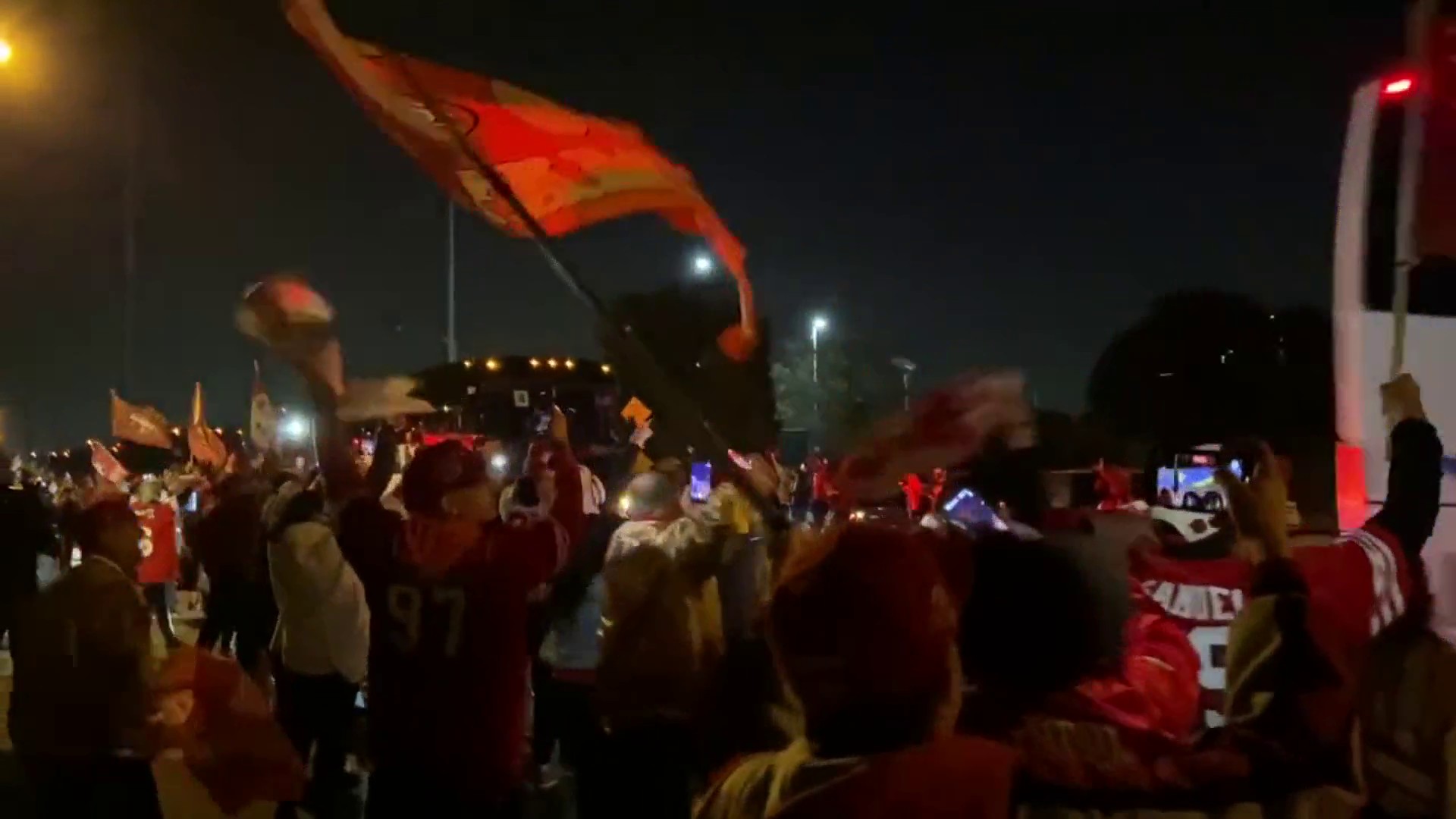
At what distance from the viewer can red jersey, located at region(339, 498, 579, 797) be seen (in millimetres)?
4715

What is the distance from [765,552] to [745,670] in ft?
4.25

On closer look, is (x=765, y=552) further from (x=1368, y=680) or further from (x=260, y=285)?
(x=1368, y=680)

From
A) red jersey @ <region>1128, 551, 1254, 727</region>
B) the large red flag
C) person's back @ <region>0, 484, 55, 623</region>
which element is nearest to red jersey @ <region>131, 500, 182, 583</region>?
person's back @ <region>0, 484, 55, 623</region>

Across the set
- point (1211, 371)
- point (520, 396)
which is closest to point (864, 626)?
point (520, 396)

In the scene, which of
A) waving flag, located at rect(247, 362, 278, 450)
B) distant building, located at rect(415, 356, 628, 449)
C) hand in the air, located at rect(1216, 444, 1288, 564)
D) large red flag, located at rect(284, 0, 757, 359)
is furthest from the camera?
distant building, located at rect(415, 356, 628, 449)

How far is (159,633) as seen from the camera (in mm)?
14312

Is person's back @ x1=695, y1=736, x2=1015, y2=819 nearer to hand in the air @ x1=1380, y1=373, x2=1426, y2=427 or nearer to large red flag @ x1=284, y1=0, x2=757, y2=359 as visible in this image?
hand in the air @ x1=1380, y1=373, x2=1426, y2=427

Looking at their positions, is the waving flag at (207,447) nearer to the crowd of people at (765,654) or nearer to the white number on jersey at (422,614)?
the crowd of people at (765,654)

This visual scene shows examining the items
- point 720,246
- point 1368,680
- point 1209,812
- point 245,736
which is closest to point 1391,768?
point 1368,680

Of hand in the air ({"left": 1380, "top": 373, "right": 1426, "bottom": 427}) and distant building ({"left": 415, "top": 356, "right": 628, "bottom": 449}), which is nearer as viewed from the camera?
hand in the air ({"left": 1380, "top": 373, "right": 1426, "bottom": 427})

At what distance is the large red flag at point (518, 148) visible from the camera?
7301 millimetres

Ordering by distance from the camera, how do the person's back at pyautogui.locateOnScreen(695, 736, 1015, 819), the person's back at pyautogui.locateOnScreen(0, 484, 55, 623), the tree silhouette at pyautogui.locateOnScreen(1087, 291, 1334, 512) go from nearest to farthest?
the person's back at pyautogui.locateOnScreen(695, 736, 1015, 819)
the person's back at pyautogui.locateOnScreen(0, 484, 55, 623)
the tree silhouette at pyautogui.locateOnScreen(1087, 291, 1334, 512)

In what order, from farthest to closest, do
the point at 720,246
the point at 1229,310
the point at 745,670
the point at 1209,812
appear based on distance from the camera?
the point at 1229,310 → the point at 720,246 → the point at 745,670 → the point at 1209,812

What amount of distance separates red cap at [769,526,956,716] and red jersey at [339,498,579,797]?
2457 mm
